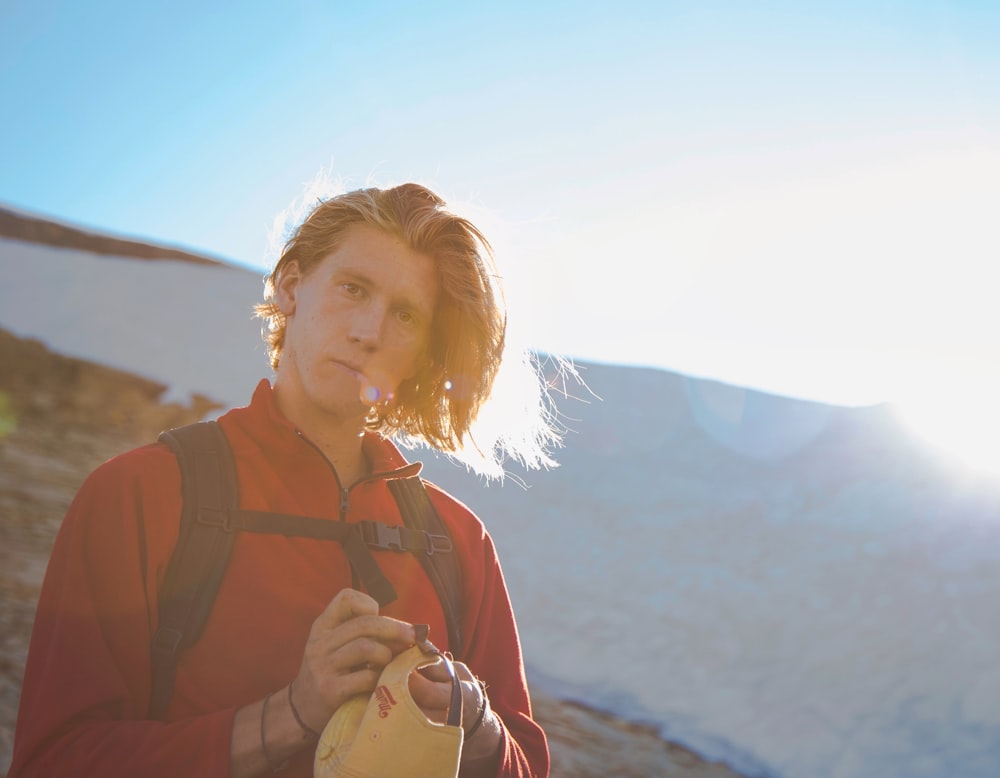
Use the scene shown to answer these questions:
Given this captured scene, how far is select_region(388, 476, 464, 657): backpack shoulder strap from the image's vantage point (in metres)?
1.81

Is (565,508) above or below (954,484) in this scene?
below

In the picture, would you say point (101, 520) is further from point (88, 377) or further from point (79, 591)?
point (88, 377)

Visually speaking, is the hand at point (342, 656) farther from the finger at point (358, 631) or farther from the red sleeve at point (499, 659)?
the red sleeve at point (499, 659)

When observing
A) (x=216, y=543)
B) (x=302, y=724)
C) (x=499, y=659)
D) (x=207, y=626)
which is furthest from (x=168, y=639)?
(x=499, y=659)

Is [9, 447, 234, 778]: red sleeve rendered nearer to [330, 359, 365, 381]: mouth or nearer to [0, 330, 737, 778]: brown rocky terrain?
[330, 359, 365, 381]: mouth

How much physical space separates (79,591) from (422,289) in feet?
3.48

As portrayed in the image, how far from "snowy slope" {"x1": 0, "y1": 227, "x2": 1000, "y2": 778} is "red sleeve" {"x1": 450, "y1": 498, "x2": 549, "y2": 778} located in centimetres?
397

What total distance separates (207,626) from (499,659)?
2.46ft

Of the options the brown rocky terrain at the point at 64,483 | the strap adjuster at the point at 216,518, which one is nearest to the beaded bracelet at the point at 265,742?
the strap adjuster at the point at 216,518

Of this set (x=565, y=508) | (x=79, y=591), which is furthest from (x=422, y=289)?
(x=565, y=508)

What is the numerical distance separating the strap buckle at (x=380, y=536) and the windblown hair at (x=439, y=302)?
1.83ft

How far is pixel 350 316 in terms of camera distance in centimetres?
187

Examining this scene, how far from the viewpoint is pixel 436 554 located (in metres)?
1.87

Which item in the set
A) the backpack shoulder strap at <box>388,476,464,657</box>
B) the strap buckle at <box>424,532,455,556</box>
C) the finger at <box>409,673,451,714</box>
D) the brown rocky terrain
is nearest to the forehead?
the backpack shoulder strap at <box>388,476,464,657</box>
